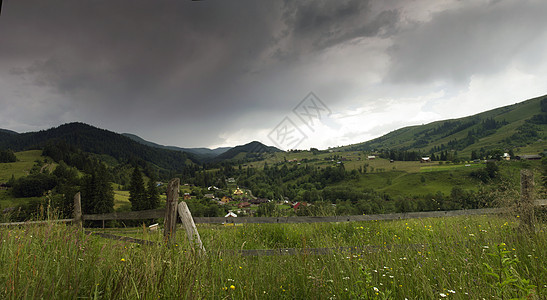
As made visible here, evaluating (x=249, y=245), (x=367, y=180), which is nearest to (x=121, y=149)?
(x=367, y=180)

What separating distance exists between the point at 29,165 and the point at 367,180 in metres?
177

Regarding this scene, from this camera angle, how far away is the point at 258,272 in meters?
2.91

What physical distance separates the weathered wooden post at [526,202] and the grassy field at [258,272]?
38 centimetres

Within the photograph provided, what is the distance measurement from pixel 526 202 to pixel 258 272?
6.21m

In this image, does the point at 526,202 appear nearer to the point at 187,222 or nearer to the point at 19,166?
the point at 187,222

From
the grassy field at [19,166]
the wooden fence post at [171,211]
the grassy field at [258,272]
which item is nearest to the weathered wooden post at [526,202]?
the grassy field at [258,272]

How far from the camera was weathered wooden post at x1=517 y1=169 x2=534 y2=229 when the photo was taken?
14.8 feet

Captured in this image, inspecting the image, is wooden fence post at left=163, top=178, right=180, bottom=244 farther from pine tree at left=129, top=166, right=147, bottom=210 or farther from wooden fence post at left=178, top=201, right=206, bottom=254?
pine tree at left=129, top=166, right=147, bottom=210

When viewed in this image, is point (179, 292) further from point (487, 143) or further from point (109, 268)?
point (487, 143)

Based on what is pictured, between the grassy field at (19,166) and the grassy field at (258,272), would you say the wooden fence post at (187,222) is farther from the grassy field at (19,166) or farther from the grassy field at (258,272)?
the grassy field at (19,166)

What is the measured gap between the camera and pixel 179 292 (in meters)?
1.79

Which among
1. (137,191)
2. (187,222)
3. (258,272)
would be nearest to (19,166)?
(137,191)

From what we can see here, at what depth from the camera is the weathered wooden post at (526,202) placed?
177 inches

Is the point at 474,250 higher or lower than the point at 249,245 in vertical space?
higher
